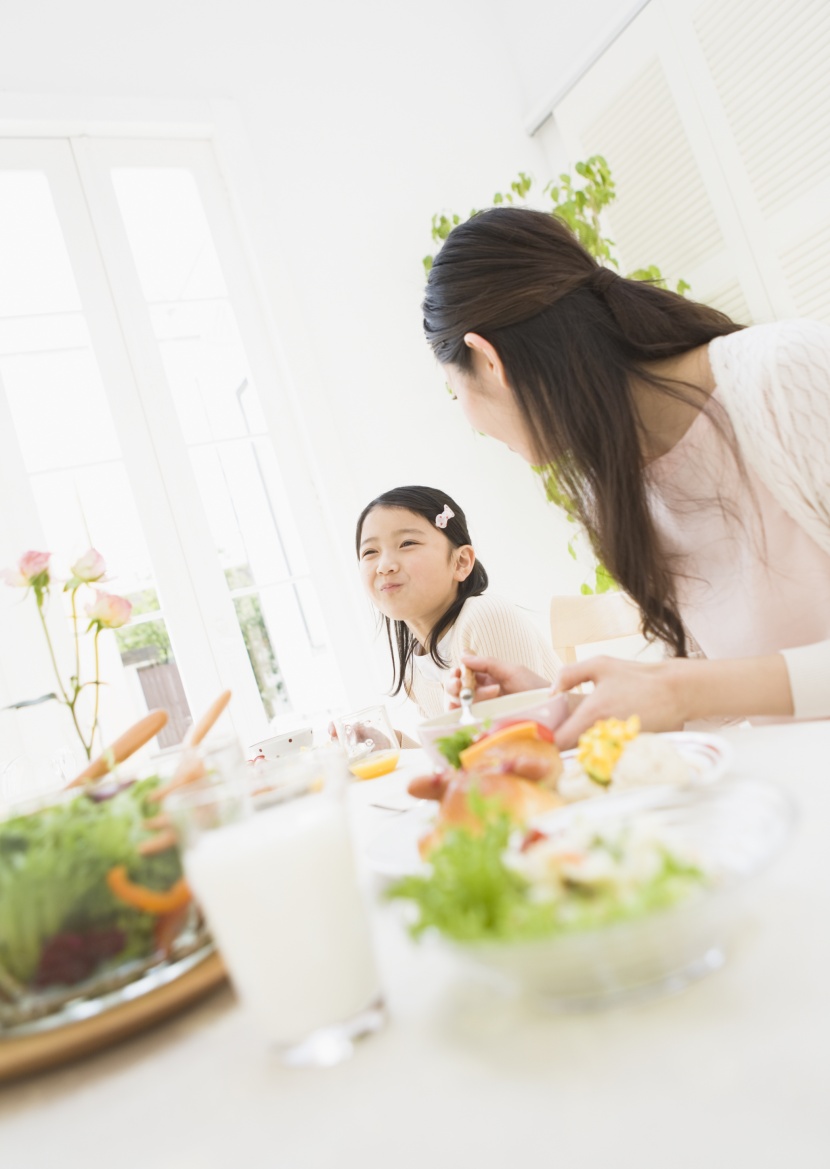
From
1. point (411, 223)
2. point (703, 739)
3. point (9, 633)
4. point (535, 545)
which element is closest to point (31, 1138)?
point (703, 739)

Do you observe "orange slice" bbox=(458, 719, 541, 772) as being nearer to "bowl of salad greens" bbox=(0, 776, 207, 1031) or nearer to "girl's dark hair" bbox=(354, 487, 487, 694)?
"bowl of salad greens" bbox=(0, 776, 207, 1031)

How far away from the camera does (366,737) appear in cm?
137

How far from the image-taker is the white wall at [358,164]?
281 cm

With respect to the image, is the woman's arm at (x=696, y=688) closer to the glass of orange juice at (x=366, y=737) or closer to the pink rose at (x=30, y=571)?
the glass of orange juice at (x=366, y=737)

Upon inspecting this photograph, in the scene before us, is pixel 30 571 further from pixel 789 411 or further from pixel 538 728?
pixel 789 411

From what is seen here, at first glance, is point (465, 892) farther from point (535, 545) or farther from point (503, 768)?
point (535, 545)

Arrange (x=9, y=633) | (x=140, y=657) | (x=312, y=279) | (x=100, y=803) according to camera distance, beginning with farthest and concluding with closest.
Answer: (x=312, y=279) < (x=140, y=657) < (x=9, y=633) < (x=100, y=803)

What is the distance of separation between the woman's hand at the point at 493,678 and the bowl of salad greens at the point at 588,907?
0.61 meters

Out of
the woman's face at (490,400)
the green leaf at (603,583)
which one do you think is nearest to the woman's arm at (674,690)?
the woman's face at (490,400)

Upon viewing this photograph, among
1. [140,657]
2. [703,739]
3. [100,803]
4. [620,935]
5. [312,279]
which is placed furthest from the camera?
[312,279]

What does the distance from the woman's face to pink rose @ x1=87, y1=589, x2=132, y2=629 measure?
55cm

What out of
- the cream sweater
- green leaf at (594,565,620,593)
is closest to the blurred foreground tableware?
the cream sweater

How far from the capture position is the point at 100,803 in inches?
22.1

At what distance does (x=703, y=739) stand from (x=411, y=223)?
277cm
